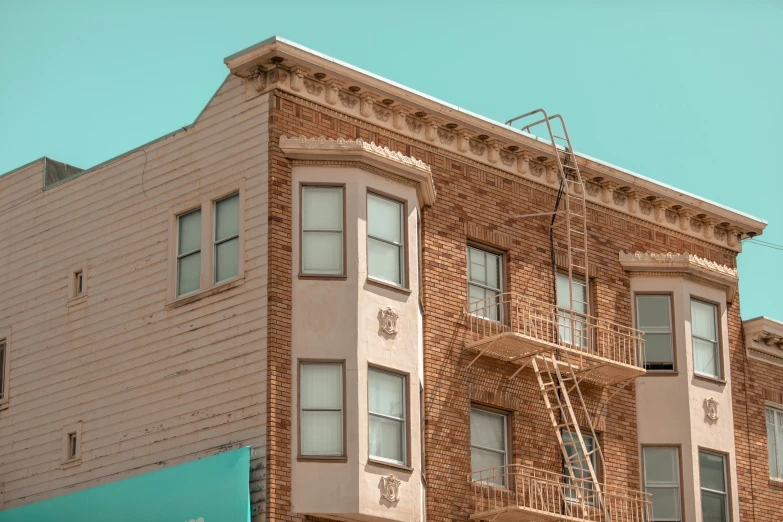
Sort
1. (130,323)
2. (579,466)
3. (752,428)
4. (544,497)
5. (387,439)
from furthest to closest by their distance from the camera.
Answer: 1. (752,428)
2. (579,466)
3. (544,497)
4. (130,323)
5. (387,439)

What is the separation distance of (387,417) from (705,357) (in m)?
9.95

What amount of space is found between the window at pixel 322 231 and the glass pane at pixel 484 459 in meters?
4.95

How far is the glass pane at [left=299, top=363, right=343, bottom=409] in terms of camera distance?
93.1 feet

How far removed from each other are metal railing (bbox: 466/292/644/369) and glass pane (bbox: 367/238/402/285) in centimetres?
243

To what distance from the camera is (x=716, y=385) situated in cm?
3559

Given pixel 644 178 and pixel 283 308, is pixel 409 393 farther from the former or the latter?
pixel 644 178

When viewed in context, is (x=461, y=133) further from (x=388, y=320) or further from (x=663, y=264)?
(x=663, y=264)

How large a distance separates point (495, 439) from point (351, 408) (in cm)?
479

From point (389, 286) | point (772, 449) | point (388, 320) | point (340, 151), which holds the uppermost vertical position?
point (340, 151)

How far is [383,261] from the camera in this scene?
98.3ft

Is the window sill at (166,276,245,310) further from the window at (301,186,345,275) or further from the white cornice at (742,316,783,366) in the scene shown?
the white cornice at (742,316,783,366)

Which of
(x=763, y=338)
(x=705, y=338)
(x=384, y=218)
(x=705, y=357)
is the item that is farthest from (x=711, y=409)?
(x=384, y=218)

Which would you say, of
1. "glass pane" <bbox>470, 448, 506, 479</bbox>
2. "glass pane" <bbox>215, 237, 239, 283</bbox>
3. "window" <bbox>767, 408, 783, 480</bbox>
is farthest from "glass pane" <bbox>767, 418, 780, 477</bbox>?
"glass pane" <bbox>215, 237, 239, 283</bbox>

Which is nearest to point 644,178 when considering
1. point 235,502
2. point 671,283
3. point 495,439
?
point 671,283
